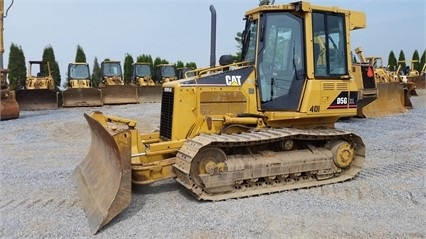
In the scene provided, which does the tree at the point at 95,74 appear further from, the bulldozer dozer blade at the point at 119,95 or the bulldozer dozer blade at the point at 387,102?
the bulldozer dozer blade at the point at 387,102

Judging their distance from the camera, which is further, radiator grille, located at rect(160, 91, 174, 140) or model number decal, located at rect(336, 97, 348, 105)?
model number decal, located at rect(336, 97, 348, 105)

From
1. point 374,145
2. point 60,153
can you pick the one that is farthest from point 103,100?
point 374,145

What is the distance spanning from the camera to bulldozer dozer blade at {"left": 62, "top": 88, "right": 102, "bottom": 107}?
726 inches

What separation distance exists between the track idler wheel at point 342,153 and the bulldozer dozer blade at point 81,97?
14.2 m

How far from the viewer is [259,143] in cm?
568

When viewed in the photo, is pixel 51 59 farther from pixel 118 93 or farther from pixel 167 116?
pixel 167 116

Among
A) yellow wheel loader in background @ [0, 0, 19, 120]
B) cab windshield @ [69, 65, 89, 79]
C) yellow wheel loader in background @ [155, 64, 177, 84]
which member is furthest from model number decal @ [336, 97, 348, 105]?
yellow wheel loader in background @ [155, 64, 177, 84]

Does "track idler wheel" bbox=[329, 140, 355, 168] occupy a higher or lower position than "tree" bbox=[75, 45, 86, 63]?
lower

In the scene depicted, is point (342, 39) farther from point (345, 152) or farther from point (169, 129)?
point (169, 129)

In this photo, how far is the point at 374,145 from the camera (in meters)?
9.12

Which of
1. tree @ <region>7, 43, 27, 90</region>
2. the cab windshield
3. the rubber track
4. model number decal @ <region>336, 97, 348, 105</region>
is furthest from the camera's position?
tree @ <region>7, 43, 27, 90</region>

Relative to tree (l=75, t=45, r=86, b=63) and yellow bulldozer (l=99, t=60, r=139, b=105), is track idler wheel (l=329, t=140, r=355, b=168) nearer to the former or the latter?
yellow bulldozer (l=99, t=60, r=139, b=105)

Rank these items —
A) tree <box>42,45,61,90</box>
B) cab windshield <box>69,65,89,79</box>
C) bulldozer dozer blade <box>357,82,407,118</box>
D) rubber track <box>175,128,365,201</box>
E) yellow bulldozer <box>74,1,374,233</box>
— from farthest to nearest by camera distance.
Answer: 1. tree <box>42,45,61,90</box>
2. cab windshield <box>69,65,89,79</box>
3. bulldozer dozer blade <box>357,82,407,118</box>
4. yellow bulldozer <box>74,1,374,233</box>
5. rubber track <box>175,128,365,201</box>

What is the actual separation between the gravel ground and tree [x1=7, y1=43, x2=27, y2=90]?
1803 centimetres
